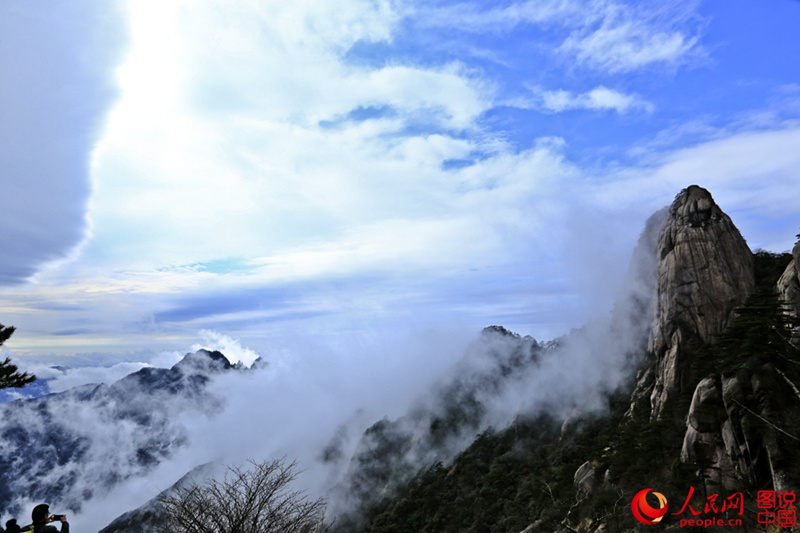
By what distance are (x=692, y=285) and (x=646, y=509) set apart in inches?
1341

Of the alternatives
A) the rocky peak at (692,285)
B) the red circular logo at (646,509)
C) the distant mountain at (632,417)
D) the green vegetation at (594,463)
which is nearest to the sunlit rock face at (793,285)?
the distant mountain at (632,417)

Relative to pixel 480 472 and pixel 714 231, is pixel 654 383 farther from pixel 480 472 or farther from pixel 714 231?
pixel 480 472

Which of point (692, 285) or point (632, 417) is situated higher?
point (692, 285)

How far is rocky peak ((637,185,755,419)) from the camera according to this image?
55.9m

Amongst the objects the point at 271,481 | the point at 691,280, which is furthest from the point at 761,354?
the point at 271,481

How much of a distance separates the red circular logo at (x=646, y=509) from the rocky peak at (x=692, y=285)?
764 inches

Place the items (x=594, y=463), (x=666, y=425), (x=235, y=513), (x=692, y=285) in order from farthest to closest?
(x=692, y=285), (x=594, y=463), (x=666, y=425), (x=235, y=513)

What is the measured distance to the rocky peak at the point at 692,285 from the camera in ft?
183

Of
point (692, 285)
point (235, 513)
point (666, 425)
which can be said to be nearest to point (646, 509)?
point (666, 425)

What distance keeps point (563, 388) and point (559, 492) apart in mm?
42108

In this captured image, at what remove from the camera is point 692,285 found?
58.2 metres

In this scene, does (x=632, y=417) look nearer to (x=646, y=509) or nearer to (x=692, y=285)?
(x=692, y=285)

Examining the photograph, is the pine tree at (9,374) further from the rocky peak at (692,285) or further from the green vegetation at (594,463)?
the rocky peak at (692,285)

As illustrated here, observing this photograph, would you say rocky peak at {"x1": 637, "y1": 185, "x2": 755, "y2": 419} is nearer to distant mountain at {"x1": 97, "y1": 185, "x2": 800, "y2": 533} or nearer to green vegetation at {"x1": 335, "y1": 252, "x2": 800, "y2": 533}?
distant mountain at {"x1": 97, "y1": 185, "x2": 800, "y2": 533}
